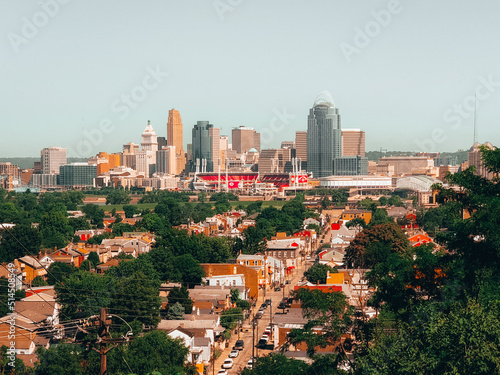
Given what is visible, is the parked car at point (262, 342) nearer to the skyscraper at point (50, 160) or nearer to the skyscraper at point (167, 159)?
the skyscraper at point (167, 159)

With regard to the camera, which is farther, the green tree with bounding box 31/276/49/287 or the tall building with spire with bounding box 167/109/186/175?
the tall building with spire with bounding box 167/109/186/175

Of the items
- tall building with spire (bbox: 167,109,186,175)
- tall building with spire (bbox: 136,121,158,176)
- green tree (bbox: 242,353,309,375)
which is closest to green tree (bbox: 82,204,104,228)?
green tree (bbox: 242,353,309,375)

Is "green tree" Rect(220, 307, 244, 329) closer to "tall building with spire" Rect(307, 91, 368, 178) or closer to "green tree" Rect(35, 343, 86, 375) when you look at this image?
"green tree" Rect(35, 343, 86, 375)

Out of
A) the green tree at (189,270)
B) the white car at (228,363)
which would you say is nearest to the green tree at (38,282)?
the green tree at (189,270)

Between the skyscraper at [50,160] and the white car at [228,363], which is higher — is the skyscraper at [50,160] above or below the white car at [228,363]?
above

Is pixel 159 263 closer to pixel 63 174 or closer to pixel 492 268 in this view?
pixel 492 268

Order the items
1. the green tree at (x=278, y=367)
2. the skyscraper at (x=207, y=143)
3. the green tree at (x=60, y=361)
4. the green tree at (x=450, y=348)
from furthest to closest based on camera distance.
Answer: the skyscraper at (x=207, y=143) < the green tree at (x=60, y=361) < the green tree at (x=278, y=367) < the green tree at (x=450, y=348)

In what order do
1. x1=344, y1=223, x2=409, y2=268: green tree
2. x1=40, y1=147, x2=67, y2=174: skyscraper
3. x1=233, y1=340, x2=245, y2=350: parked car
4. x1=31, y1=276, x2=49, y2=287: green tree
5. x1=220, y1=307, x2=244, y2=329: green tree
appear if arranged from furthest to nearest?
x1=40, y1=147, x2=67, y2=174: skyscraper, x1=344, y1=223, x2=409, y2=268: green tree, x1=31, y1=276, x2=49, y2=287: green tree, x1=220, y1=307, x2=244, y2=329: green tree, x1=233, y1=340, x2=245, y2=350: parked car

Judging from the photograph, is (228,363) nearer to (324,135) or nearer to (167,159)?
(324,135)

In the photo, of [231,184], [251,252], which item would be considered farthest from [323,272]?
[231,184]
